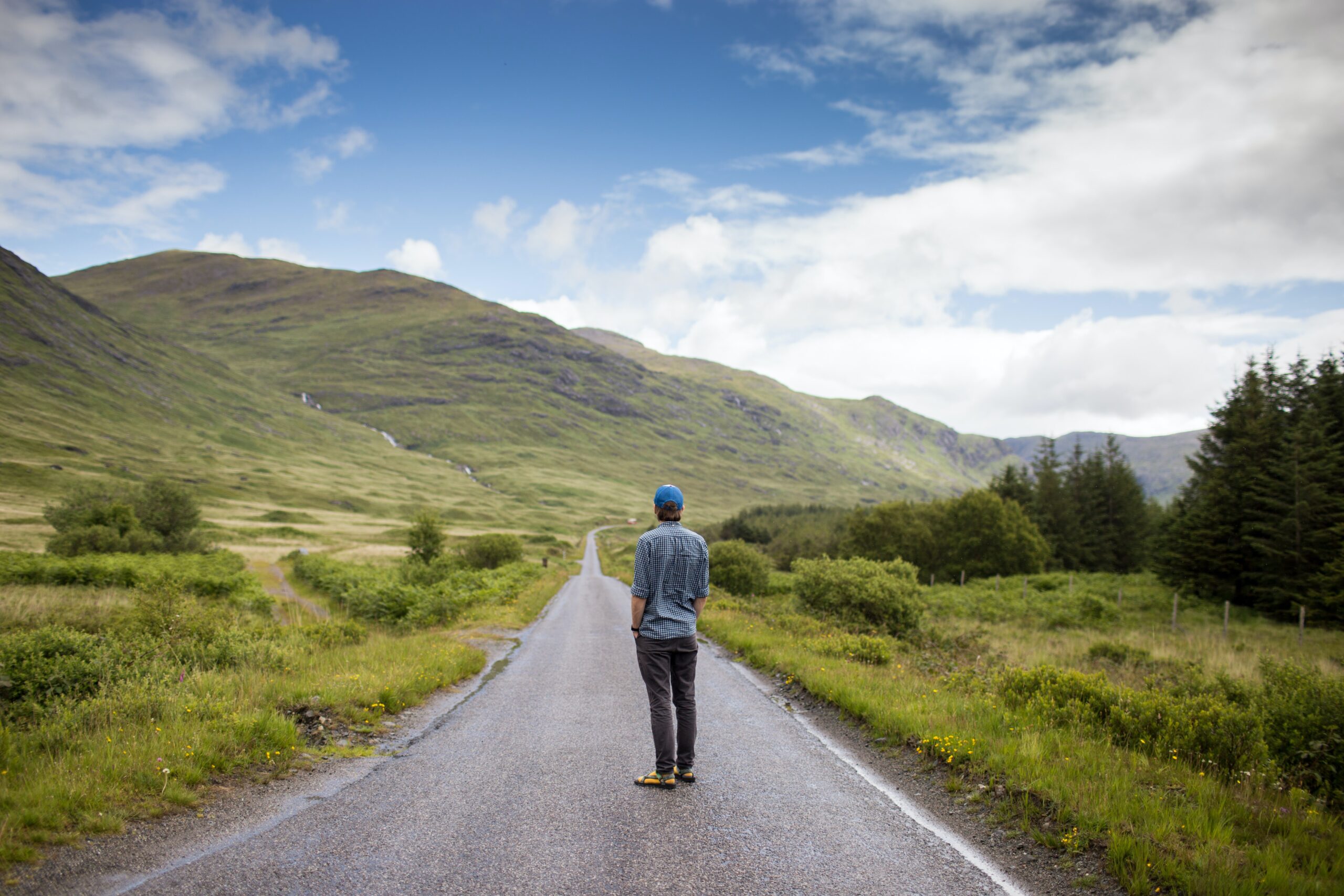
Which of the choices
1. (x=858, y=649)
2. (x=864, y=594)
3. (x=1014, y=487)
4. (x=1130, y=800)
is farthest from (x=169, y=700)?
(x=1014, y=487)

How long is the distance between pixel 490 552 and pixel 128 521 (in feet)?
74.5

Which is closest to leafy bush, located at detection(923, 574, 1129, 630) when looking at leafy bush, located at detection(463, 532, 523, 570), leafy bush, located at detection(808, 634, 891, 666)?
leafy bush, located at detection(808, 634, 891, 666)

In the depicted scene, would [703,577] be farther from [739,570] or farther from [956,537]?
[956,537]

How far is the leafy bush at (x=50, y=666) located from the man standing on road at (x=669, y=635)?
713cm

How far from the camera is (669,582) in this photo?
665 cm

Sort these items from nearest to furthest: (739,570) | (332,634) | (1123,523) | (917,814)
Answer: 1. (917,814)
2. (332,634)
3. (739,570)
4. (1123,523)

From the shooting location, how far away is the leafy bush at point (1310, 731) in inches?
249

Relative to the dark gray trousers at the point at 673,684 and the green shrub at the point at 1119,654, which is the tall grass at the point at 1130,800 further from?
the green shrub at the point at 1119,654

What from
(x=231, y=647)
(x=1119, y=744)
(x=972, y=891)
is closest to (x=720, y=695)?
(x=1119, y=744)

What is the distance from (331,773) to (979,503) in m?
57.5

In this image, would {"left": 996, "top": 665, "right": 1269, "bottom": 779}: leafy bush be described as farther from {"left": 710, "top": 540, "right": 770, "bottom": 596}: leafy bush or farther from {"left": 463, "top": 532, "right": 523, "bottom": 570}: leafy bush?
{"left": 463, "top": 532, "right": 523, "bottom": 570}: leafy bush

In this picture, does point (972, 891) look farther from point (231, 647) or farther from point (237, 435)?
point (237, 435)

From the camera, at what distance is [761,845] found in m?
4.95

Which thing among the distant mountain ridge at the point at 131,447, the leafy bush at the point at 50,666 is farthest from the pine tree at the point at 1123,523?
the distant mountain ridge at the point at 131,447
